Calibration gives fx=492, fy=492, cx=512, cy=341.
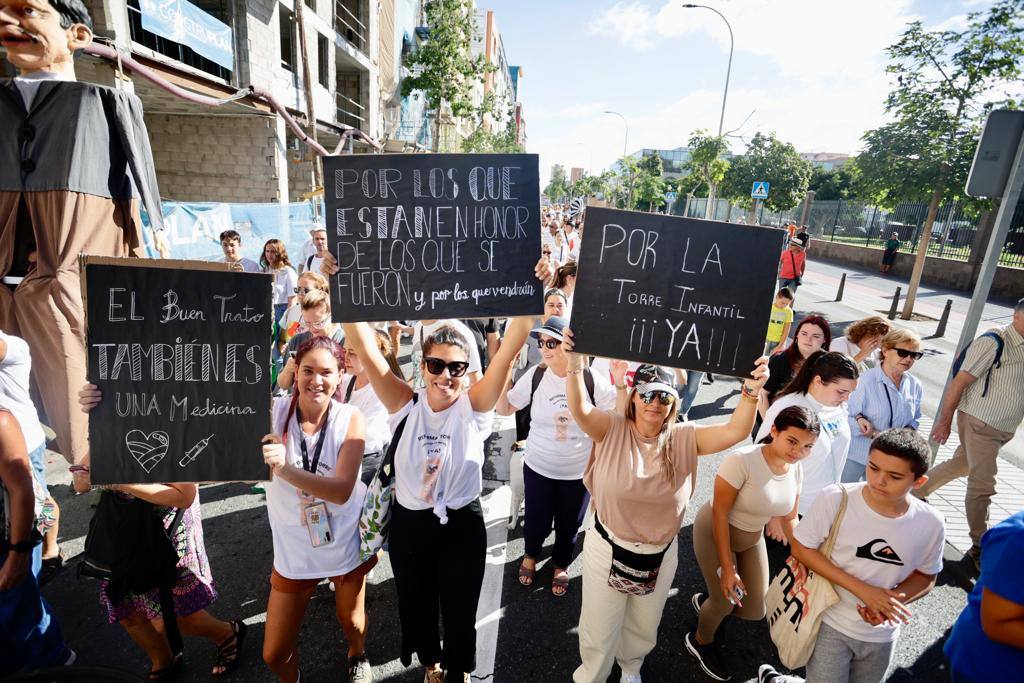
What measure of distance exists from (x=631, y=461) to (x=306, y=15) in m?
19.1

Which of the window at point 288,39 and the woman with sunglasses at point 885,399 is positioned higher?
the window at point 288,39

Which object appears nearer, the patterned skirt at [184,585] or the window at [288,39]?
the patterned skirt at [184,585]

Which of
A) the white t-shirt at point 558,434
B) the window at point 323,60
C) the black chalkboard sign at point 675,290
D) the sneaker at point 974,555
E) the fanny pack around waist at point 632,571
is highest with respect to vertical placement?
the window at point 323,60

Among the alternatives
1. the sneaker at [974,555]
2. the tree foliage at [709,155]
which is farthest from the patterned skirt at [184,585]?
the tree foliage at [709,155]

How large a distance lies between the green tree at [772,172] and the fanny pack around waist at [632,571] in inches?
1315

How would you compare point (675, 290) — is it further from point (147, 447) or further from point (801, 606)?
point (147, 447)

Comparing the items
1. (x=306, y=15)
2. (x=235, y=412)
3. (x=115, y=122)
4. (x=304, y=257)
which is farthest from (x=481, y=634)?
(x=306, y=15)

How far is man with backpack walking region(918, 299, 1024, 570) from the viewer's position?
13.2ft

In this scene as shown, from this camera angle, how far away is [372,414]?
366cm

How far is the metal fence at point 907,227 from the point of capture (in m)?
17.5

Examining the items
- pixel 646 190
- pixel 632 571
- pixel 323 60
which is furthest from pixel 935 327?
pixel 646 190

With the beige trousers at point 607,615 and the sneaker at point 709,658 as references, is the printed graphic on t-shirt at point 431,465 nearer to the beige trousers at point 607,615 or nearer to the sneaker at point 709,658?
the beige trousers at point 607,615

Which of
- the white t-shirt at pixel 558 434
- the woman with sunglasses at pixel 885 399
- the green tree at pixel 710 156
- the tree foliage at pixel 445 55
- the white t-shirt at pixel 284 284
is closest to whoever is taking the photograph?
the white t-shirt at pixel 558 434

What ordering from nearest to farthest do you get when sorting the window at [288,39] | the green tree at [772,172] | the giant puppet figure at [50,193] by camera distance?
the giant puppet figure at [50,193] < the window at [288,39] < the green tree at [772,172]
